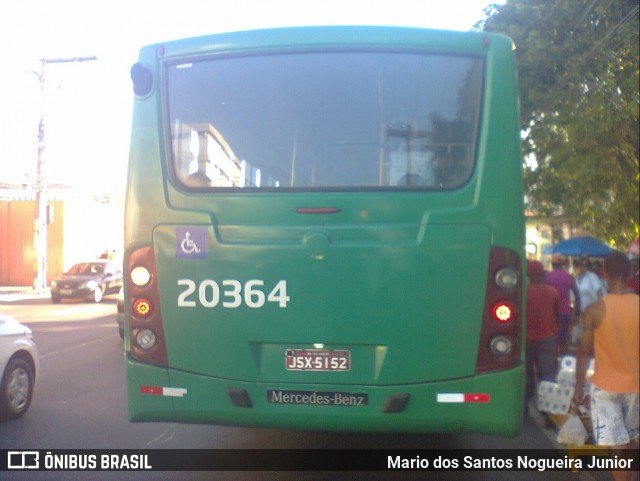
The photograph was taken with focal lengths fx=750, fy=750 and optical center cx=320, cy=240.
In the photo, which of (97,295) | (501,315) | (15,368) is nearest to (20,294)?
(97,295)

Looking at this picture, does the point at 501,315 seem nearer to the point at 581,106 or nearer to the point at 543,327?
the point at 543,327

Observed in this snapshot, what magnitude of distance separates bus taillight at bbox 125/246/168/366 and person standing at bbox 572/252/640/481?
2.87 meters

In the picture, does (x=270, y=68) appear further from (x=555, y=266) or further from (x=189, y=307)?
(x=555, y=266)

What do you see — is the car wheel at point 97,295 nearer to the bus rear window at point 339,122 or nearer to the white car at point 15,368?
the white car at point 15,368

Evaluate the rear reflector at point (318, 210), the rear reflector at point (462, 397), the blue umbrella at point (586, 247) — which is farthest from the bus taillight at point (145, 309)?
the blue umbrella at point (586, 247)

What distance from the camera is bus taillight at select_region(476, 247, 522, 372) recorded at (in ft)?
16.0

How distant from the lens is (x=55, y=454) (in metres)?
6.11

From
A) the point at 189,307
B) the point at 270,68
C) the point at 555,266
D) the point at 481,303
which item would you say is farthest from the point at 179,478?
the point at 555,266

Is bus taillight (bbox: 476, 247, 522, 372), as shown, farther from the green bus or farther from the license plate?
the license plate

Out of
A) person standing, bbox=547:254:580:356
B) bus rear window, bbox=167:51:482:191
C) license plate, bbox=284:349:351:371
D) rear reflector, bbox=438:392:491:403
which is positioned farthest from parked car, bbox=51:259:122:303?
rear reflector, bbox=438:392:491:403

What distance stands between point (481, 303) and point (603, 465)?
1.78 m

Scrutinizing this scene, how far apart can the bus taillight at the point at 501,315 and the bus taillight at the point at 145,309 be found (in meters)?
2.17

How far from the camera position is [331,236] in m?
4.97

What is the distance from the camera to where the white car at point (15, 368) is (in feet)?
24.3
